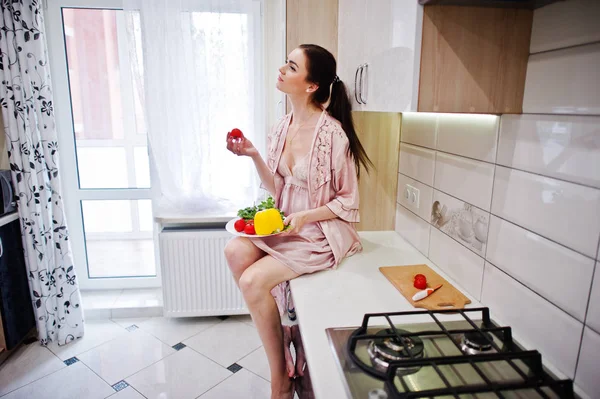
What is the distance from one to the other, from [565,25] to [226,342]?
2189mm

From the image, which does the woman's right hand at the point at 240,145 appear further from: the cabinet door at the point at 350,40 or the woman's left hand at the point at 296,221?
the cabinet door at the point at 350,40

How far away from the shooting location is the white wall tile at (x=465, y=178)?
1144mm

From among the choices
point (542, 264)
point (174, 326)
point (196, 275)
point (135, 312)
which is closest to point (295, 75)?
point (542, 264)

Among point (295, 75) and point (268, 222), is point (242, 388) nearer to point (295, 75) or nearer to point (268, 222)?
point (268, 222)

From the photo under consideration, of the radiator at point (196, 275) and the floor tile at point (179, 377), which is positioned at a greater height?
the radiator at point (196, 275)

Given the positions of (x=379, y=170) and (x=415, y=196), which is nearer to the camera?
(x=415, y=196)

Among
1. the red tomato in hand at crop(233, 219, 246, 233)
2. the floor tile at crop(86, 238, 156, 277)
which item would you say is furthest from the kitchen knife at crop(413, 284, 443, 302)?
the floor tile at crop(86, 238, 156, 277)

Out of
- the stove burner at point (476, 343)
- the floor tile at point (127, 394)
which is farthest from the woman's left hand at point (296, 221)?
the floor tile at point (127, 394)

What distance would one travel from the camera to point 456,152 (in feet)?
4.24

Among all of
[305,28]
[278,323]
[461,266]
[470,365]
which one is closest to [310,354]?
[470,365]

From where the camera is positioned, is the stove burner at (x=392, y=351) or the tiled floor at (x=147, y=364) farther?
the tiled floor at (x=147, y=364)

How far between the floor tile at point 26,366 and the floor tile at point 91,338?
0.05 meters

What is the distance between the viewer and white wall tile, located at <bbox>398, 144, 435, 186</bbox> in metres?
1.47

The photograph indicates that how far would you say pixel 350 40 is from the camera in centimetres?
155
